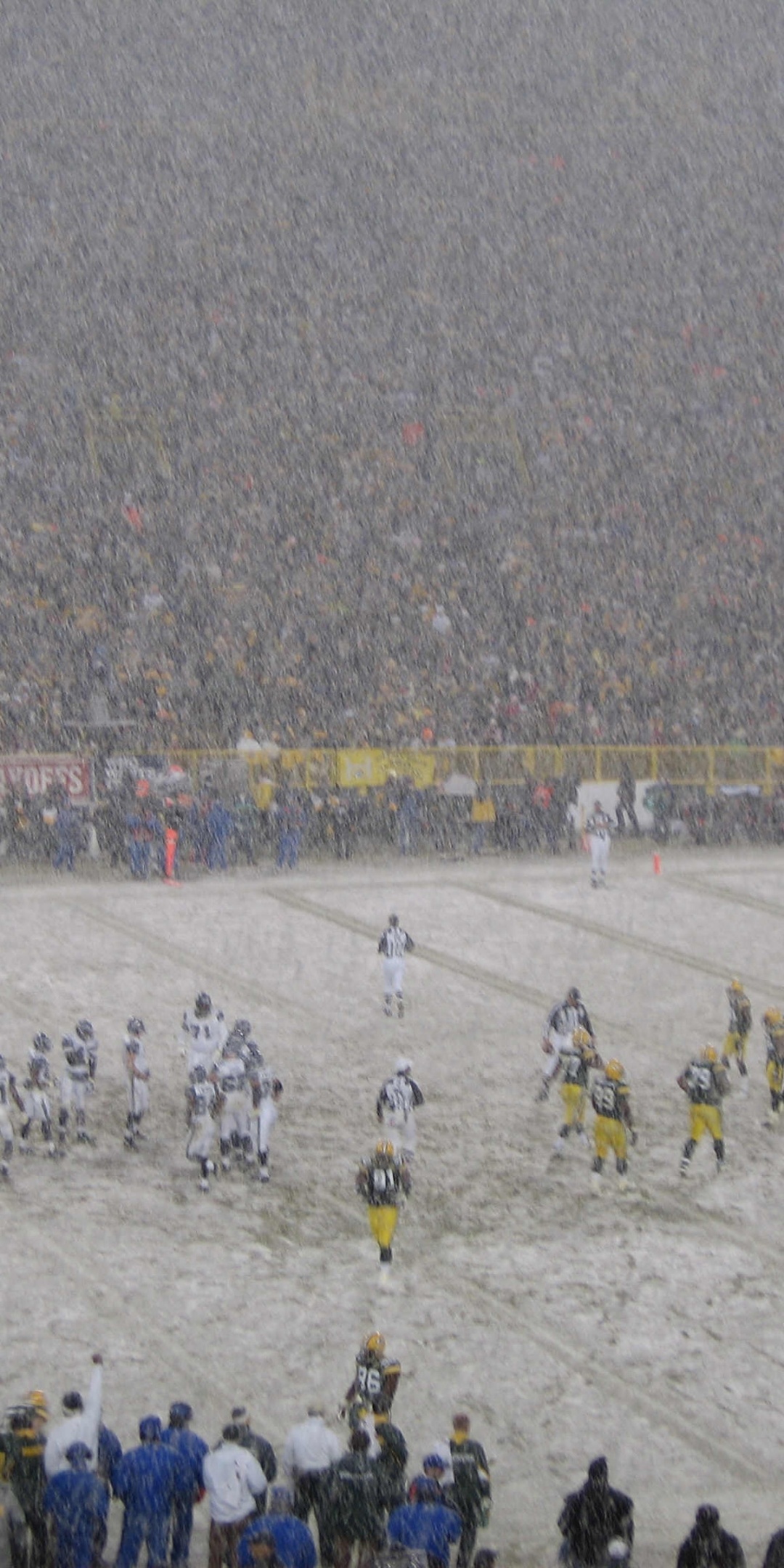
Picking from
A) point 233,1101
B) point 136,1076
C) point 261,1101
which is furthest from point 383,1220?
point 136,1076

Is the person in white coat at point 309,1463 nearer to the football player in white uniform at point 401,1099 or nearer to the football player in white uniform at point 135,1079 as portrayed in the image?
the football player in white uniform at point 401,1099

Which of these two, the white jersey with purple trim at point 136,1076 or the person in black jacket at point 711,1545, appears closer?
the person in black jacket at point 711,1545

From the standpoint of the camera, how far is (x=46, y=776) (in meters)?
30.6

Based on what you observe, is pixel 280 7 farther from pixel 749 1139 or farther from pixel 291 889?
pixel 749 1139

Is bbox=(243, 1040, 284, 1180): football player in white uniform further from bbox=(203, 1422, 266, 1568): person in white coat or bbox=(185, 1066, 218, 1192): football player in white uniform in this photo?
bbox=(203, 1422, 266, 1568): person in white coat

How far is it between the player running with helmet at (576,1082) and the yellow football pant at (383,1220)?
137 inches

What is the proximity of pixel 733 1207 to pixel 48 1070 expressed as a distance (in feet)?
22.6

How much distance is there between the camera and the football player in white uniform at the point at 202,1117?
16.6 m

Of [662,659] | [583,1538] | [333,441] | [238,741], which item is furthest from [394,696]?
[583,1538]

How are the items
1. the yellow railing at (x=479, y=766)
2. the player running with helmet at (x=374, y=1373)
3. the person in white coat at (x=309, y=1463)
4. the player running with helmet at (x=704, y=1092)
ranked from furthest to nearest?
the yellow railing at (x=479, y=766)
the player running with helmet at (x=704, y=1092)
the player running with helmet at (x=374, y=1373)
the person in white coat at (x=309, y=1463)

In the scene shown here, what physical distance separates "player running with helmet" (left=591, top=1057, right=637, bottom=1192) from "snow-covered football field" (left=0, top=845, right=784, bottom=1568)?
0.39m

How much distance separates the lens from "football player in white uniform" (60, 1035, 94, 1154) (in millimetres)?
17359

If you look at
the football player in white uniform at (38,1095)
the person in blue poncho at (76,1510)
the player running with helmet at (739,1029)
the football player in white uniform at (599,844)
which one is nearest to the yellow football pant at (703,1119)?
the player running with helmet at (739,1029)

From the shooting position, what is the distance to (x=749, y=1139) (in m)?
18.5
